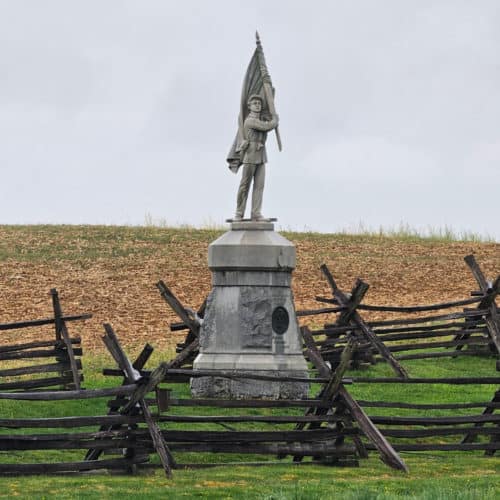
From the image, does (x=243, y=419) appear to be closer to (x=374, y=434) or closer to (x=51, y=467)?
(x=374, y=434)

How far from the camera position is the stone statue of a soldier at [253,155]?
21.0m

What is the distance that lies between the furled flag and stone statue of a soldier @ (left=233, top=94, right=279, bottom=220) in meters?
0.09

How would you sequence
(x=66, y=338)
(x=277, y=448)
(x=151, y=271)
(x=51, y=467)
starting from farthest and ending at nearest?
(x=151, y=271)
(x=66, y=338)
(x=277, y=448)
(x=51, y=467)

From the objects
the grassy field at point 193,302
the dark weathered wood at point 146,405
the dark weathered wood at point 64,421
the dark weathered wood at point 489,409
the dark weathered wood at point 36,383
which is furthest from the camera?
the dark weathered wood at point 36,383

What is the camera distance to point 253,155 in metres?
21.0

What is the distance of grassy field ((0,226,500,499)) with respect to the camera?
47.4 ft

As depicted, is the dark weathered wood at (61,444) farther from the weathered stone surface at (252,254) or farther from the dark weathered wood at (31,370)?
the dark weathered wood at (31,370)

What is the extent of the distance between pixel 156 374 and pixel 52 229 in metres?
29.5

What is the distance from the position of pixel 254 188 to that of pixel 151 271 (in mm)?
16571

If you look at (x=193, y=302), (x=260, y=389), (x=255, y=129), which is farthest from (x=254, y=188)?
(x=193, y=302)

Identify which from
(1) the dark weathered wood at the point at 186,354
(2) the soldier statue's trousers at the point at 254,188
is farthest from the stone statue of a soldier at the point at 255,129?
(1) the dark weathered wood at the point at 186,354

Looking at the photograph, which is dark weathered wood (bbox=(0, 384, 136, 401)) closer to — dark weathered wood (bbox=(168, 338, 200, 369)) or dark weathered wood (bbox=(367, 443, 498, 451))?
dark weathered wood (bbox=(367, 443, 498, 451))

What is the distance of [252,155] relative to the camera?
21.0 m

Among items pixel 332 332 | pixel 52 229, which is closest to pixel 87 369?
pixel 332 332
